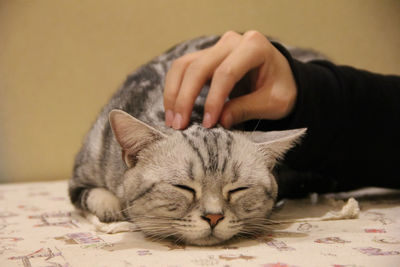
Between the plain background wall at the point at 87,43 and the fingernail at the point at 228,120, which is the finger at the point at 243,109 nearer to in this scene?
the fingernail at the point at 228,120

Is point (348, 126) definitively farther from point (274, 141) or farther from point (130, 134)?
point (130, 134)

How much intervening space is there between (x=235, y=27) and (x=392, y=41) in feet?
2.78

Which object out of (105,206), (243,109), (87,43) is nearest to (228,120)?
(243,109)

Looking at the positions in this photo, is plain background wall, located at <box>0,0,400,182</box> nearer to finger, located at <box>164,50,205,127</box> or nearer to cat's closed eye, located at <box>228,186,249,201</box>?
finger, located at <box>164,50,205,127</box>

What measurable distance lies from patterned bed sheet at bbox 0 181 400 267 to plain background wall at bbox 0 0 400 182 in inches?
38.7

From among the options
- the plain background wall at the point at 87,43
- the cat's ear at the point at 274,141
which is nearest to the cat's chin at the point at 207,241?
the cat's ear at the point at 274,141

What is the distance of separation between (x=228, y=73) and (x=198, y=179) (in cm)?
31

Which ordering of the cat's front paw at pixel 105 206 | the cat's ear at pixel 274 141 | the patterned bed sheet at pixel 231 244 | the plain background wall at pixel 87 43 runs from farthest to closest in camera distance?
the plain background wall at pixel 87 43 < the cat's front paw at pixel 105 206 < the cat's ear at pixel 274 141 < the patterned bed sheet at pixel 231 244

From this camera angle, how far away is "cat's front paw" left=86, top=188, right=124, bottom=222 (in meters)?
1.28

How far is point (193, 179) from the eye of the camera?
1035 millimetres

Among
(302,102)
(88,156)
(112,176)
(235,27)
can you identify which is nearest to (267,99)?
(302,102)

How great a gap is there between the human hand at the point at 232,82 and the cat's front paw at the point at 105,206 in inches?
12.5

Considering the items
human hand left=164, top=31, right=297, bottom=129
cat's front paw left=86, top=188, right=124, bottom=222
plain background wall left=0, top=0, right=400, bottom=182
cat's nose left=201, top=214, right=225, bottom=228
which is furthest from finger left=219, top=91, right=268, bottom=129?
plain background wall left=0, top=0, right=400, bottom=182

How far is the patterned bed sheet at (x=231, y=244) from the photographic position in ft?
2.98
